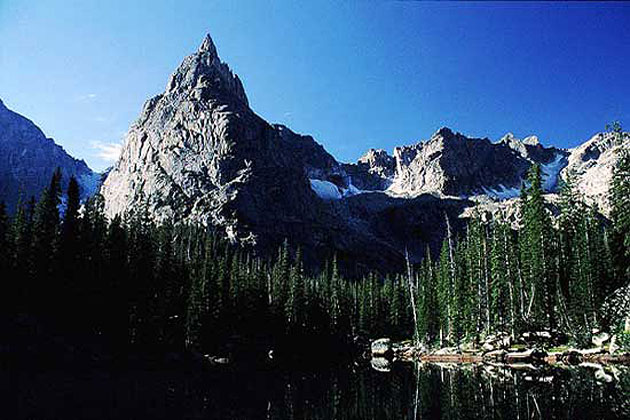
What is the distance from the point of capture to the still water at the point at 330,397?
753 inches

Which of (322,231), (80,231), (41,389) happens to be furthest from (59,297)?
(322,231)

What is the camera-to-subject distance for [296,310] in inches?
2832

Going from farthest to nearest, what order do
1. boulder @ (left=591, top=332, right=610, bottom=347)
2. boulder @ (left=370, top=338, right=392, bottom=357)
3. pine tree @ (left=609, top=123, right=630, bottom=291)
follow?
boulder @ (left=370, top=338, right=392, bottom=357), boulder @ (left=591, top=332, right=610, bottom=347), pine tree @ (left=609, top=123, right=630, bottom=291)

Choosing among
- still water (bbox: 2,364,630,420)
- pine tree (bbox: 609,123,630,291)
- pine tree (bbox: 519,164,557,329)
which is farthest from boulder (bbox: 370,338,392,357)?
still water (bbox: 2,364,630,420)

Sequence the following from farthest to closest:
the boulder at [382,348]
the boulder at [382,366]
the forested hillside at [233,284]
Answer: the boulder at [382,348] → the forested hillside at [233,284] → the boulder at [382,366]

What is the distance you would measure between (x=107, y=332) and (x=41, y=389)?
88.0 ft

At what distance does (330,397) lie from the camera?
86.6 feet

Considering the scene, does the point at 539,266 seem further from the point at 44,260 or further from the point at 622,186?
the point at 44,260

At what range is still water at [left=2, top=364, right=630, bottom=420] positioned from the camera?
19.1m

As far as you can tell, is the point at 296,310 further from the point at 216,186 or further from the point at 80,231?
the point at 216,186

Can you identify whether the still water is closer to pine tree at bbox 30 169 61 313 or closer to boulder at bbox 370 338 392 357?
pine tree at bbox 30 169 61 313

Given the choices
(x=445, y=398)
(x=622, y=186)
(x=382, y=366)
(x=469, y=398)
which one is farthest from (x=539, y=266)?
(x=469, y=398)

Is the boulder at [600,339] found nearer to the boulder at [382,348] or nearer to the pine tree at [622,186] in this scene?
the pine tree at [622,186]

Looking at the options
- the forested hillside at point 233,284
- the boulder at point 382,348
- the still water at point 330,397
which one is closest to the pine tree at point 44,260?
the forested hillside at point 233,284
